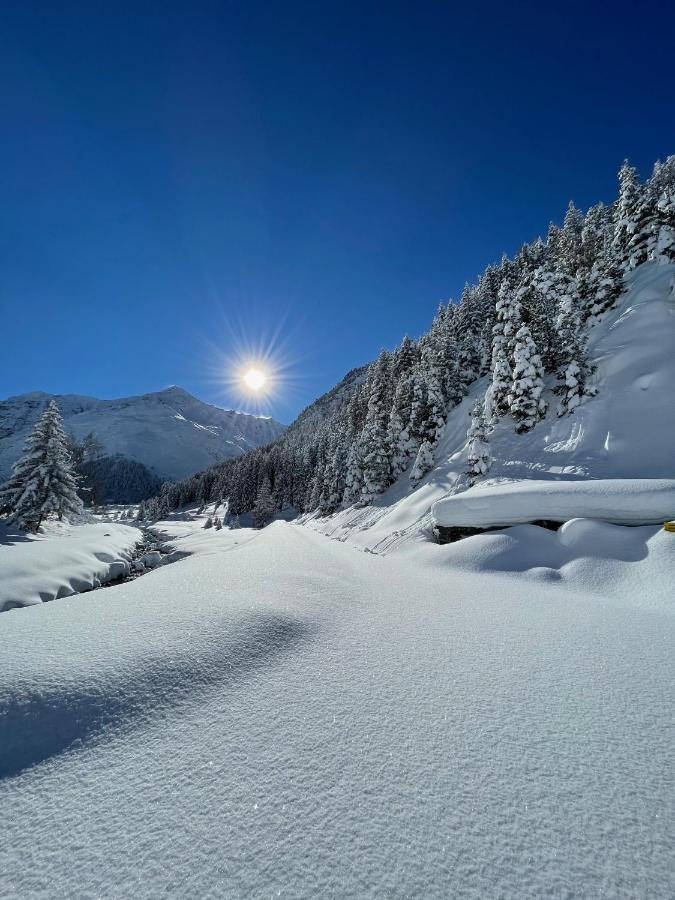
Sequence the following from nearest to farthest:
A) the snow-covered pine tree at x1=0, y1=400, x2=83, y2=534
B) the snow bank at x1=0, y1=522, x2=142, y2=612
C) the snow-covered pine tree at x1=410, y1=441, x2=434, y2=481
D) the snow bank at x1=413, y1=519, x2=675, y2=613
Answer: the snow bank at x1=413, y1=519, x2=675, y2=613, the snow bank at x1=0, y1=522, x2=142, y2=612, the snow-covered pine tree at x1=0, y1=400, x2=83, y2=534, the snow-covered pine tree at x1=410, y1=441, x2=434, y2=481

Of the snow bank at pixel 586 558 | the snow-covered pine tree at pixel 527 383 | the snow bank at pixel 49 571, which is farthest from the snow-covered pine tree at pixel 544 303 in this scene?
the snow bank at pixel 49 571

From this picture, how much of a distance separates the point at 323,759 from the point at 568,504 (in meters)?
10.7

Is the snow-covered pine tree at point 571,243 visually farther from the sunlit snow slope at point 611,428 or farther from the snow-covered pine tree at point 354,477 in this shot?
the snow-covered pine tree at point 354,477

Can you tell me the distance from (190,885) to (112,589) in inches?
203

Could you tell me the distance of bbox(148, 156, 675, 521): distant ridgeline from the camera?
902 inches

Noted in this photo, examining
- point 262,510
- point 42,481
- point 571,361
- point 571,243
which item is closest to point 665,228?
point 571,361

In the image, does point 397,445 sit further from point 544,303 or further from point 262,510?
point 262,510

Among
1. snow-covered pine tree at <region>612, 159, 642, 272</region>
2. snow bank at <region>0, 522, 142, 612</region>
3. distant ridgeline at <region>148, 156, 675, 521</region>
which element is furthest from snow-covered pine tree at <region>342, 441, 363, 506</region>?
snow-covered pine tree at <region>612, 159, 642, 272</region>

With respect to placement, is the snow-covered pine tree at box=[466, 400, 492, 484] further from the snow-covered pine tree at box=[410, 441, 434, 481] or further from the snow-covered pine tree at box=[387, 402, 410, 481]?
the snow-covered pine tree at box=[387, 402, 410, 481]

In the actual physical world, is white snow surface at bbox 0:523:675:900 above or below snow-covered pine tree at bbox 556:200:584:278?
below

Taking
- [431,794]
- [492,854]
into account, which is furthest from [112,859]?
[492,854]

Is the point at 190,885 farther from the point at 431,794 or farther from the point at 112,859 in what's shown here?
the point at 431,794

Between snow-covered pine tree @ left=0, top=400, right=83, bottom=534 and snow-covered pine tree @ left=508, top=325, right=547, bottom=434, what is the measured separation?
31.8 meters

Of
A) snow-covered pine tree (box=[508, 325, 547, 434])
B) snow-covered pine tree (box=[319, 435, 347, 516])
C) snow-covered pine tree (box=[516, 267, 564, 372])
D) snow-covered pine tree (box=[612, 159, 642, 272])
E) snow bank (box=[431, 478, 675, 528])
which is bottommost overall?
snow bank (box=[431, 478, 675, 528])
